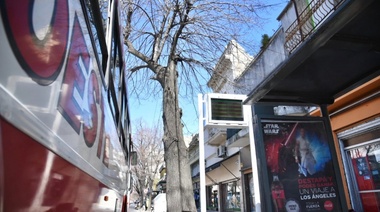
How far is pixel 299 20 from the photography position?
362 inches

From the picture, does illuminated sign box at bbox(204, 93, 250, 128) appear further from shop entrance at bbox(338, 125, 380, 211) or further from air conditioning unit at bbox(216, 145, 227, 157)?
air conditioning unit at bbox(216, 145, 227, 157)

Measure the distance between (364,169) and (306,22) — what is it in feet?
14.5

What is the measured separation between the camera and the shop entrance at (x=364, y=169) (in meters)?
6.77

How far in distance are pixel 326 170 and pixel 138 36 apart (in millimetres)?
7100

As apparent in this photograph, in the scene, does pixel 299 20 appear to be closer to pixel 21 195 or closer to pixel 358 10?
pixel 358 10

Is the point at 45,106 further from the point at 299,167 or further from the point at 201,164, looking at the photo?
the point at 201,164

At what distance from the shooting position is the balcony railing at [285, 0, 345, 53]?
27.0 ft

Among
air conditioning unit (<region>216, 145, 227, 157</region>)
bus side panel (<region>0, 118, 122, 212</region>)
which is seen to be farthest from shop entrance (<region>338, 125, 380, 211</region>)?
air conditioning unit (<region>216, 145, 227, 157</region>)

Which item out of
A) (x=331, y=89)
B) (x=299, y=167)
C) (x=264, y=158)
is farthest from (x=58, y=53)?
(x=331, y=89)

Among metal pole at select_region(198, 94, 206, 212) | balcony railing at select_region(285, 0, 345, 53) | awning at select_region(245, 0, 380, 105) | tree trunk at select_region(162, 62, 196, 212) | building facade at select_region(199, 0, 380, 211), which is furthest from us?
balcony railing at select_region(285, 0, 345, 53)

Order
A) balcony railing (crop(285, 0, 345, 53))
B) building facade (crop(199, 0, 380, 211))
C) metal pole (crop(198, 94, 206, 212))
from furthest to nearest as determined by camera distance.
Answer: balcony railing (crop(285, 0, 345, 53)) → metal pole (crop(198, 94, 206, 212)) → building facade (crop(199, 0, 380, 211))

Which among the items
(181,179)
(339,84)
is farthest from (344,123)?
(181,179)

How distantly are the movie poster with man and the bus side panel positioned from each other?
3.60 metres

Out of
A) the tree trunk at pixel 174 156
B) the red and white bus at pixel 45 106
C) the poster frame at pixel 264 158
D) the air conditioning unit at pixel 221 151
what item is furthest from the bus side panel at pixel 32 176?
the air conditioning unit at pixel 221 151
